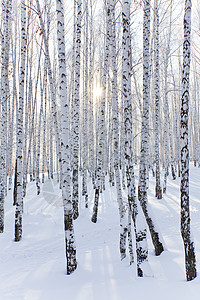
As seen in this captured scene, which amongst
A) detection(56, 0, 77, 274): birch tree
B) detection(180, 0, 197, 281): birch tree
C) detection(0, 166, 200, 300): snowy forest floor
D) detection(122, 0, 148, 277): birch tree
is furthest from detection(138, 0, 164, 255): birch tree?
detection(56, 0, 77, 274): birch tree

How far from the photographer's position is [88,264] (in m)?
5.13

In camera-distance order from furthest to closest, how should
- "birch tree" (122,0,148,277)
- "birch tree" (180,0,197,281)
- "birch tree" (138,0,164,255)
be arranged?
1. "birch tree" (138,0,164,255)
2. "birch tree" (122,0,148,277)
3. "birch tree" (180,0,197,281)

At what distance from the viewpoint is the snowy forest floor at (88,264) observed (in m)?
3.66

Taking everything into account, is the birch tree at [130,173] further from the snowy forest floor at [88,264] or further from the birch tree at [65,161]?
the birch tree at [65,161]

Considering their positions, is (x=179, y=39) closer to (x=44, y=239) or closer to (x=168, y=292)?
(x=44, y=239)

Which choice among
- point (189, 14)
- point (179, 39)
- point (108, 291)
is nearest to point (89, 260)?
point (108, 291)

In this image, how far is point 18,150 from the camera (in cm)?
759

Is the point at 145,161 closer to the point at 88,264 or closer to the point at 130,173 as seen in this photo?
the point at 130,173

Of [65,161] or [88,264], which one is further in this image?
[88,264]

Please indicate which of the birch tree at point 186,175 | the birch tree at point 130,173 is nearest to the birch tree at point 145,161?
the birch tree at point 130,173

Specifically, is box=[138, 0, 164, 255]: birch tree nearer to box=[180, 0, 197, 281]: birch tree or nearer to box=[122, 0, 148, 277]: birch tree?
box=[122, 0, 148, 277]: birch tree

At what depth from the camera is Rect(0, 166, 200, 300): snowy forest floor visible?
12.0 ft

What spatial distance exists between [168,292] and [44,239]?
196 inches

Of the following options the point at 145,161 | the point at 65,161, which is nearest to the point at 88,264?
the point at 65,161
